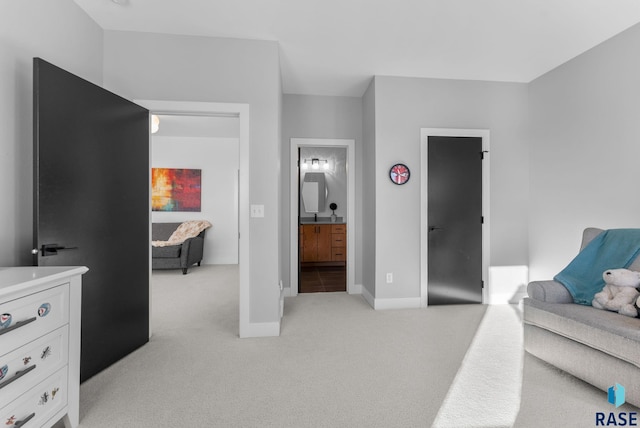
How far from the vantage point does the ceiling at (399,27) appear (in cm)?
235

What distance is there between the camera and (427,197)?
355 centimetres

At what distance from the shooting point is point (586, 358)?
1910 mm

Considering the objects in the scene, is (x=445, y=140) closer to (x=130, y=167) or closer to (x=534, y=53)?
(x=534, y=53)

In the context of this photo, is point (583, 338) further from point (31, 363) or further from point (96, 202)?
point (96, 202)

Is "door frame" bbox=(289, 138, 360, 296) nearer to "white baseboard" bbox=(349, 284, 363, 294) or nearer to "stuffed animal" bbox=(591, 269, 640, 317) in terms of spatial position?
"white baseboard" bbox=(349, 284, 363, 294)

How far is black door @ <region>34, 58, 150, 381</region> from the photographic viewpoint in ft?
5.77

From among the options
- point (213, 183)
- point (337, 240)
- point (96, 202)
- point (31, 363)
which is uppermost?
point (213, 183)

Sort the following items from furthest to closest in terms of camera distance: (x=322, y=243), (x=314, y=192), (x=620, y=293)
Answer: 1. (x=314, y=192)
2. (x=322, y=243)
3. (x=620, y=293)

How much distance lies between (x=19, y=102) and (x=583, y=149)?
458 cm

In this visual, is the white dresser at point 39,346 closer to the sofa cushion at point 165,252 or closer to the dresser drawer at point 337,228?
the sofa cushion at point 165,252

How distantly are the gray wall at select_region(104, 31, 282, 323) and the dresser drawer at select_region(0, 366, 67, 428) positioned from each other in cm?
142

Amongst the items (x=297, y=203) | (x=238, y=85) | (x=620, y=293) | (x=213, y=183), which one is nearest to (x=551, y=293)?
(x=620, y=293)

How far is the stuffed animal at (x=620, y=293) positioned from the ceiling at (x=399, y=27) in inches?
78.7

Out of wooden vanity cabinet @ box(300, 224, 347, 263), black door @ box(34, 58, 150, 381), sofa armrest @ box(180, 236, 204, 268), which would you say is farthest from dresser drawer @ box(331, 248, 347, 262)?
black door @ box(34, 58, 150, 381)
